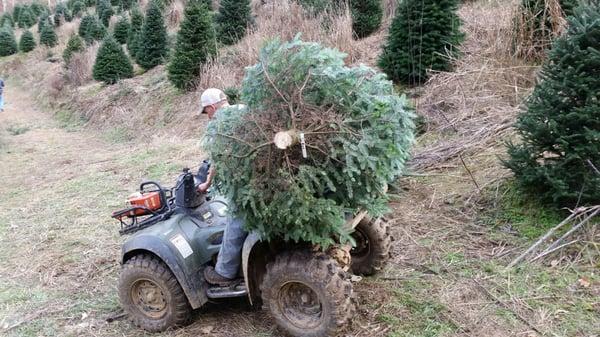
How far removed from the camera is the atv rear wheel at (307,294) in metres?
3.02

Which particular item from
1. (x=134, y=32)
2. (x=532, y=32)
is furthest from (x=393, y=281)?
(x=134, y=32)

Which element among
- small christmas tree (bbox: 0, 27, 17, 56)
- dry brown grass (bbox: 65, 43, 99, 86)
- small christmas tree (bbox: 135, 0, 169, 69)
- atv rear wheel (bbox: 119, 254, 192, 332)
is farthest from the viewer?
small christmas tree (bbox: 0, 27, 17, 56)

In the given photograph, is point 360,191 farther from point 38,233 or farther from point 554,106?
point 38,233

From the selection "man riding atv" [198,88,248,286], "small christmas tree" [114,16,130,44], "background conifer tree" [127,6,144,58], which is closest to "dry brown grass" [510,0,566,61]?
"man riding atv" [198,88,248,286]

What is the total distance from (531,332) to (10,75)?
26934 millimetres

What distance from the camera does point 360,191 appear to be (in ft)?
9.68

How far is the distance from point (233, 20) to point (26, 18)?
86.8 feet

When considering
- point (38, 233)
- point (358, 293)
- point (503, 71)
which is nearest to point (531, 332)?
point (358, 293)

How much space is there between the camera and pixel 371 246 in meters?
3.90

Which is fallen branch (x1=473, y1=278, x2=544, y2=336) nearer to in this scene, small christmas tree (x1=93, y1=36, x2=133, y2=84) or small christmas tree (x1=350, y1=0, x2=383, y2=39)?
small christmas tree (x1=350, y1=0, x2=383, y2=39)

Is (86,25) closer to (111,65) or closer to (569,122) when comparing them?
(111,65)

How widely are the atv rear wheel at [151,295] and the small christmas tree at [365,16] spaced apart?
29.0ft

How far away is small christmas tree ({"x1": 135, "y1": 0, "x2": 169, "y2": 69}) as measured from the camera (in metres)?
15.2

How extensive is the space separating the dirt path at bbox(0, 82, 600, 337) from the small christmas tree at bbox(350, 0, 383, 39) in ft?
19.6
